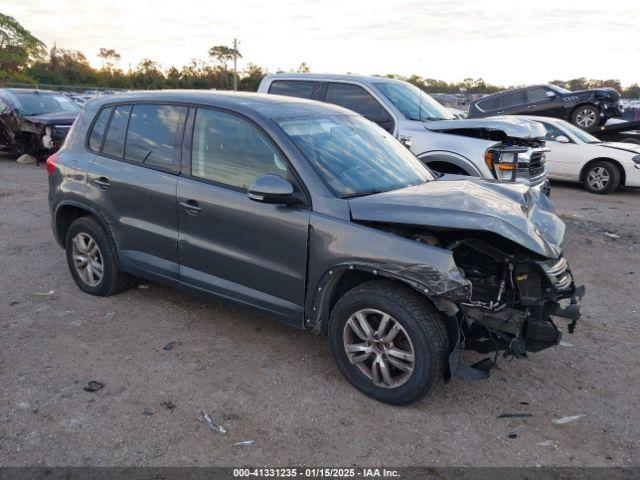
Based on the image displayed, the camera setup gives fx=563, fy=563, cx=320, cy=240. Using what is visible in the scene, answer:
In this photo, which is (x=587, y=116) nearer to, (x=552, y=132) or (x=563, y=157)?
(x=552, y=132)

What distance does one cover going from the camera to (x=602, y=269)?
6266 millimetres

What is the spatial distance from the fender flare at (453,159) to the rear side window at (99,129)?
4.08 metres

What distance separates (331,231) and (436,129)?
4.55 m

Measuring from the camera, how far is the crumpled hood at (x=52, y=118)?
12.6m

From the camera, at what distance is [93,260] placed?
4988 millimetres

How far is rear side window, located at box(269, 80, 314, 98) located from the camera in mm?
8211

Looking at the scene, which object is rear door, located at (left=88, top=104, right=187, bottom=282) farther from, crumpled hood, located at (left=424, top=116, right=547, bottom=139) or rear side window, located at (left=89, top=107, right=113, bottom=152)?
crumpled hood, located at (left=424, top=116, right=547, bottom=139)

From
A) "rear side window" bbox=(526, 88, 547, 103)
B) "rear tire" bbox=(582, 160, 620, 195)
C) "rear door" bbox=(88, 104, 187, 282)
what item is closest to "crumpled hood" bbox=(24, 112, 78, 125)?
"rear door" bbox=(88, 104, 187, 282)

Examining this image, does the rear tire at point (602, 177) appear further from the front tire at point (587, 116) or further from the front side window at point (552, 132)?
the front tire at point (587, 116)

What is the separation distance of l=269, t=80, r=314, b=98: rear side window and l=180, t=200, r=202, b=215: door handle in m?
4.54

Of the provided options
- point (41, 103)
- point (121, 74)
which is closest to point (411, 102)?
point (41, 103)

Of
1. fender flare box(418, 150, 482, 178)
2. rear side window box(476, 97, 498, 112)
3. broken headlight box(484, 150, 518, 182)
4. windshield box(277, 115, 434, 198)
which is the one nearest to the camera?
windshield box(277, 115, 434, 198)

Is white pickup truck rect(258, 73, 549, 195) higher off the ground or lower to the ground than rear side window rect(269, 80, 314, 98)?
lower

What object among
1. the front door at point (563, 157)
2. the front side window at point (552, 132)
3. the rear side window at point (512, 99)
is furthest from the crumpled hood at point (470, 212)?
the rear side window at point (512, 99)
